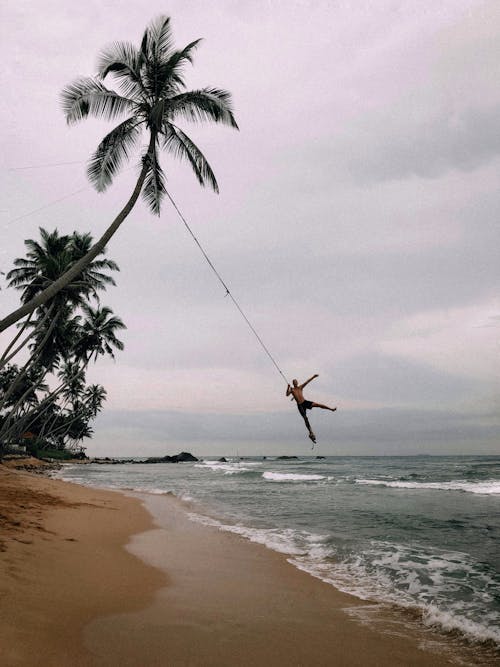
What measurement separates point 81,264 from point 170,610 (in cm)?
715

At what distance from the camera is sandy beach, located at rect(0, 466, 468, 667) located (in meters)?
3.74

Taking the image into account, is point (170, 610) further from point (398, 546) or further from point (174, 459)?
point (174, 459)

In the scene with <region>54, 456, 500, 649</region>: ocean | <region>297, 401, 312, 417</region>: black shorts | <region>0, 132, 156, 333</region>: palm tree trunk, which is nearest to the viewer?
<region>54, 456, 500, 649</region>: ocean

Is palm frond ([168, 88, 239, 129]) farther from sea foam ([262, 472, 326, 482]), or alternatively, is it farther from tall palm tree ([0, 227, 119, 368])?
sea foam ([262, 472, 326, 482])

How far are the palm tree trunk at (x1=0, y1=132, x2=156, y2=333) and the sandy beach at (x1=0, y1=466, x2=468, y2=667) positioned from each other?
13.0 ft

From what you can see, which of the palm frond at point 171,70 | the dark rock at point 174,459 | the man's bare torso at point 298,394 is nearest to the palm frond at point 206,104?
the palm frond at point 171,70

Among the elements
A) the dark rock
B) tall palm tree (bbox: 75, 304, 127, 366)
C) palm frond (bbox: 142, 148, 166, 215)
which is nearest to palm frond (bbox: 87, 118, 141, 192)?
palm frond (bbox: 142, 148, 166, 215)

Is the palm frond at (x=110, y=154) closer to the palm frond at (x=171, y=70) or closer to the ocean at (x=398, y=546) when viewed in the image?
the palm frond at (x=171, y=70)

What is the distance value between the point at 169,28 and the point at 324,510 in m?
15.9

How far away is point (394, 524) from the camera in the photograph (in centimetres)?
1234

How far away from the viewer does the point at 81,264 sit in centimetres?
927

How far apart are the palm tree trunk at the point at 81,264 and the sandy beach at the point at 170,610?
13.0 feet

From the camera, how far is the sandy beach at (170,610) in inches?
147

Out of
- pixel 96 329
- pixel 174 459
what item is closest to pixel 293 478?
pixel 96 329
